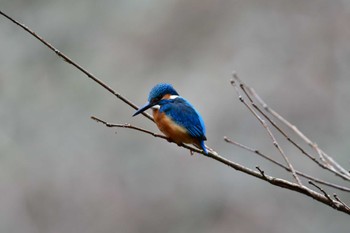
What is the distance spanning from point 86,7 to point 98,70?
4.52 ft

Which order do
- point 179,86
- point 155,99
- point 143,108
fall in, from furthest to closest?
point 179,86 → point 155,99 → point 143,108

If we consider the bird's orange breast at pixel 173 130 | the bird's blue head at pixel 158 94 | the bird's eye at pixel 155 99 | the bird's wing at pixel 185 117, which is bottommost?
the bird's orange breast at pixel 173 130

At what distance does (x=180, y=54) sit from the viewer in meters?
8.12

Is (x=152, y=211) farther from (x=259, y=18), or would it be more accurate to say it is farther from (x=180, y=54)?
(x=259, y=18)

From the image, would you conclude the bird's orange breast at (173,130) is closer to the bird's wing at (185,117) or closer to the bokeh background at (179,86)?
the bird's wing at (185,117)

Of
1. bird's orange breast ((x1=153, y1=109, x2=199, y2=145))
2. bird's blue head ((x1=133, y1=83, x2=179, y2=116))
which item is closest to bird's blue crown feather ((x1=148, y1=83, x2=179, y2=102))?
bird's blue head ((x1=133, y1=83, x2=179, y2=116))

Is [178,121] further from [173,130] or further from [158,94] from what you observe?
[158,94]

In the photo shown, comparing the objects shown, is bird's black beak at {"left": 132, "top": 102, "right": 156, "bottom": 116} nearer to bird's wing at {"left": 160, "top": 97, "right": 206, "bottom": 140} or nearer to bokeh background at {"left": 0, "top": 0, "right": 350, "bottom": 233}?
bird's wing at {"left": 160, "top": 97, "right": 206, "bottom": 140}

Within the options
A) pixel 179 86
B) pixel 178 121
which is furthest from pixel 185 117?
pixel 179 86

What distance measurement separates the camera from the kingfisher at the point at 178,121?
7.39 ft

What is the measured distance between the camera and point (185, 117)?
2303mm

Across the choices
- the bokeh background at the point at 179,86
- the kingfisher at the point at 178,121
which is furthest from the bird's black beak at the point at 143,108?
the bokeh background at the point at 179,86

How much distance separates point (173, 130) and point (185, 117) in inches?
2.9

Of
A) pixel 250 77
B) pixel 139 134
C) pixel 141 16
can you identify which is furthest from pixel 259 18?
pixel 139 134
